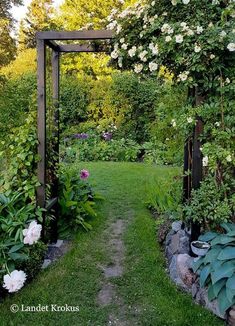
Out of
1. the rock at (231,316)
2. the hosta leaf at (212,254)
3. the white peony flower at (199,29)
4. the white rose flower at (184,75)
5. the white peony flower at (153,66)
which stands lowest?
the rock at (231,316)

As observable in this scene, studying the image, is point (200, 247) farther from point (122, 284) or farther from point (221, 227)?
point (122, 284)

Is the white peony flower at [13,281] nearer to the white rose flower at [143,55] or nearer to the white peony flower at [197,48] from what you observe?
the white rose flower at [143,55]

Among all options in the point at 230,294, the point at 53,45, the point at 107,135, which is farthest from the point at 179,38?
the point at 107,135

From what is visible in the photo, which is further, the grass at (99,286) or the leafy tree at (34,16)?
the leafy tree at (34,16)

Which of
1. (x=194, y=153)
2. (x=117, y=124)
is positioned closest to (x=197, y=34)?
(x=194, y=153)

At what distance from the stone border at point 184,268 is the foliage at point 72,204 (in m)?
1.01

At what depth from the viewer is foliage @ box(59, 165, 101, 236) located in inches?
150

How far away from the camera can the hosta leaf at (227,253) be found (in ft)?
7.71

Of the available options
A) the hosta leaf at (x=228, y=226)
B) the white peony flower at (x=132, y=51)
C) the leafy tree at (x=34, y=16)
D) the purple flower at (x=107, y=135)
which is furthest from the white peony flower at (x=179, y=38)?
the leafy tree at (x=34, y=16)

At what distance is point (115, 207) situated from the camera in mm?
4613

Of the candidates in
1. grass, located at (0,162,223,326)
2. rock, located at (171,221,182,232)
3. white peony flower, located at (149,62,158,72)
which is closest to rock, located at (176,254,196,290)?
grass, located at (0,162,223,326)

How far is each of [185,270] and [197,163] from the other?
2.89 ft

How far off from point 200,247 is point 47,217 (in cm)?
154

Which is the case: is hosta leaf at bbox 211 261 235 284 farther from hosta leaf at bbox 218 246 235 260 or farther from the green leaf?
the green leaf
